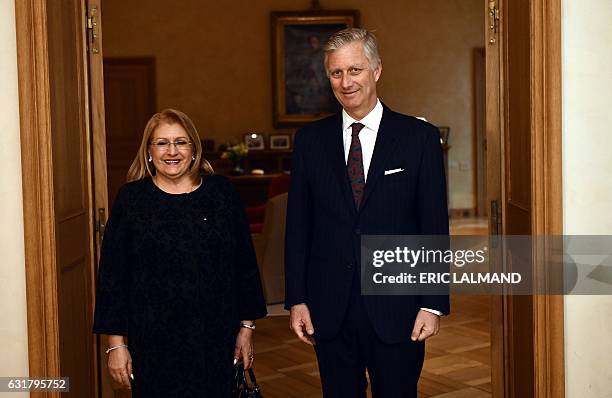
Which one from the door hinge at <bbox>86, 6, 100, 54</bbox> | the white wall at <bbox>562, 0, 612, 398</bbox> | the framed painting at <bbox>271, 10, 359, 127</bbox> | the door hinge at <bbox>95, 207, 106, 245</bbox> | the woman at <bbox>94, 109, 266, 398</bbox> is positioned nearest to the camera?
the woman at <bbox>94, 109, 266, 398</bbox>

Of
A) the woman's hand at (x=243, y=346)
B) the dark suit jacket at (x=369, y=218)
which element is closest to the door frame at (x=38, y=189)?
the woman's hand at (x=243, y=346)

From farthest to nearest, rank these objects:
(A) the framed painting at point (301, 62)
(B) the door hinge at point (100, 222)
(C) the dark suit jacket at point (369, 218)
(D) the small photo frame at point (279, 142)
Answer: (A) the framed painting at point (301, 62) < (D) the small photo frame at point (279, 142) < (B) the door hinge at point (100, 222) < (C) the dark suit jacket at point (369, 218)

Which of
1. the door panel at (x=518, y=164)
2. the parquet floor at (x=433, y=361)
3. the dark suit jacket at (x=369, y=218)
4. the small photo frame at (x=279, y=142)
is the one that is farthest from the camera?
the small photo frame at (x=279, y=142)

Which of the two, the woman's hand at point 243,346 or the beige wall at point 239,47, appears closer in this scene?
the woman's hand at point 243,346

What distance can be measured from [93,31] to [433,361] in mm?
3082

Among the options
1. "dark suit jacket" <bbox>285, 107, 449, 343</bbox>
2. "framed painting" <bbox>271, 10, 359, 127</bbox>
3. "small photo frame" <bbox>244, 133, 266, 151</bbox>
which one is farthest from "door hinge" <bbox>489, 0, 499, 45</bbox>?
"framed painting" <bbox>271, 10, 359, 127</bbox>

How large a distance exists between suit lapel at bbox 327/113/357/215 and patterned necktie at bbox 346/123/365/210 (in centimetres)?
2

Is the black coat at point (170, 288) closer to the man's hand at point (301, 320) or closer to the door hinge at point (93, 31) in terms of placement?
the man's hand at point (301, 320)

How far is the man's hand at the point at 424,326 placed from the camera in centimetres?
256

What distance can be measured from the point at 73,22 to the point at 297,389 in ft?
8.17

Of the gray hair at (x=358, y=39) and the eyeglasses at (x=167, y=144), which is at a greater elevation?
the gray hair at (x=358, y=39)

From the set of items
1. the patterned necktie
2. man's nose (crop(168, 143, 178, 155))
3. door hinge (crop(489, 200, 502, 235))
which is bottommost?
door hinge (crop(489, 200, 502, 235))

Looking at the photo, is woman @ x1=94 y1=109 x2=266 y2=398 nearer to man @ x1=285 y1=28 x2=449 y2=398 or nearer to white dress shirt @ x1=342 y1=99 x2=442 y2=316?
man @ x1=285 y1=28 x2=449 y2=398

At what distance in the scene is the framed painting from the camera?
12.4 meters
